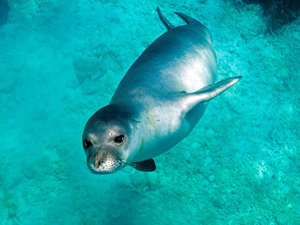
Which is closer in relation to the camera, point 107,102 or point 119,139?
point 119,139

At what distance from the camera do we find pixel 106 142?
1391 mm

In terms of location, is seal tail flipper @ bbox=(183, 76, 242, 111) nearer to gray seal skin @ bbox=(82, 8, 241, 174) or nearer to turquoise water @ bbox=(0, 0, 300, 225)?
gray seal skin @ bbox=(82, 8, 241, 174)

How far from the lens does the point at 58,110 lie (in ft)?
14.5

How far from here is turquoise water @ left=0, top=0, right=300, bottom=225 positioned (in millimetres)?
3531

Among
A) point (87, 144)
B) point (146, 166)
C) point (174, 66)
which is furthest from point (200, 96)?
point (87, 144)

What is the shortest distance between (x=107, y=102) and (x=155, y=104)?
2.51 meters

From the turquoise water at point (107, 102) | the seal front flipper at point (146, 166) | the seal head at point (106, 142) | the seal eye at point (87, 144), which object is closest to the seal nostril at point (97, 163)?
the seal head at point (106, 142)

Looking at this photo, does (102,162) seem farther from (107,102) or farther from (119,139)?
(107,102)

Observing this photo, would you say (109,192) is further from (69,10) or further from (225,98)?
(69,10)

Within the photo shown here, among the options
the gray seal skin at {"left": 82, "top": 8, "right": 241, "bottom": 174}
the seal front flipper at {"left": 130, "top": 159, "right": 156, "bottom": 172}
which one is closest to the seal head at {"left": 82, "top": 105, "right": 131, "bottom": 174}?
the gray seal skin at {"left": 82, "top": 8, "right": 241, "bottom": 174}

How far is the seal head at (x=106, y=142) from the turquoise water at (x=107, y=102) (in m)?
2.32

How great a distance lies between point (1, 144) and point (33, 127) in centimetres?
65

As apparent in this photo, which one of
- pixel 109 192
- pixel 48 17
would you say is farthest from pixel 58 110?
pixel 48 17

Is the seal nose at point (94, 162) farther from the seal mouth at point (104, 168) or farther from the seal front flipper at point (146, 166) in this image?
the seal front flipper at point (146, 166)
